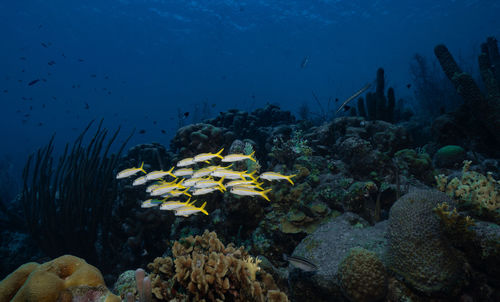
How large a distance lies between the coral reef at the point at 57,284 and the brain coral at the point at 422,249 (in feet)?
12.3

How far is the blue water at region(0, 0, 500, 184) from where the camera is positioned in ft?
135

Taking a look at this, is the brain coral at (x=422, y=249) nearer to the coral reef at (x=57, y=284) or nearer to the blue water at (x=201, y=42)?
the coral reef at (x=57, y=284)

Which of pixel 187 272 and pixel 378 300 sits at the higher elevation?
pixel 187 272

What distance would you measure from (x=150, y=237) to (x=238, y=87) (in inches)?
3908

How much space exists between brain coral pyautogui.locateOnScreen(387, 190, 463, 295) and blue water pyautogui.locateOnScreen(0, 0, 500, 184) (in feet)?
48.5

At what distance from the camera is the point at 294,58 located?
3369 inches

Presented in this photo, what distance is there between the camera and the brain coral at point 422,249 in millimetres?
2711

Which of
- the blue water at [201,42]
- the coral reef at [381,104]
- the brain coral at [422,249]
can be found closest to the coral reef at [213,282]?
the brain coral at [422,249]

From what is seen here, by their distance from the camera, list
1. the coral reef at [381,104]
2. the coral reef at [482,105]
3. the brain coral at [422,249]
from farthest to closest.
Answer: the coral reef at [381,104] → the coral reef at [482,105] → the brain coral at [422,249]

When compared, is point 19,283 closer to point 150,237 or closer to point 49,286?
point 49,286

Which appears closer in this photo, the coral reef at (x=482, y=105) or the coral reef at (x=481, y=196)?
the coral reef at (x=481, y=196)

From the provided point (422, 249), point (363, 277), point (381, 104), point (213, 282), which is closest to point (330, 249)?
point (363, 277)

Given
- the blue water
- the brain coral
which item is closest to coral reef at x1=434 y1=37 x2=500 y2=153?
the brain coral

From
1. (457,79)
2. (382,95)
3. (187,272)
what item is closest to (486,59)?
(457,79)
